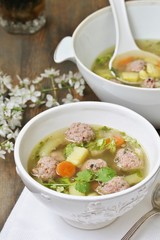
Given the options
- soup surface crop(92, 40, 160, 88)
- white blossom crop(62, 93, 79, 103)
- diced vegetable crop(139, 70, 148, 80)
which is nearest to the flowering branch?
white blossom crop(62, 93, 79, 103)

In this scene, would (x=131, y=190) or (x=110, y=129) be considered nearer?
(x=131, y=190)

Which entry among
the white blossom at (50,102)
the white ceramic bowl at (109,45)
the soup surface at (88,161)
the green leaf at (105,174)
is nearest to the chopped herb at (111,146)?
the soup surface at (88,161)

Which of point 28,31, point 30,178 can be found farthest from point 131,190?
point 28,31

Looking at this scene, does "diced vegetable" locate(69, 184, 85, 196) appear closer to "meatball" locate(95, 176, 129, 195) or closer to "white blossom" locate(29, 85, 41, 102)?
"meatball" locate(95, 176, 129, 195)

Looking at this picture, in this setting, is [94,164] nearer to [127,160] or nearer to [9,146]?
[127,160]

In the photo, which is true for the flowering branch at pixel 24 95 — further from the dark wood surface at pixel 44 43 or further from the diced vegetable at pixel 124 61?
the diced vegetable at pixel 124 61

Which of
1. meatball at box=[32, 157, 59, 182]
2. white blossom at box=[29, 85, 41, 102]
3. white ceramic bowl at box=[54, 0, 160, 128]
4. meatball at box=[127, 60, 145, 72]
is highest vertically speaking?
meatball at box=[32, 157, 59, 182]

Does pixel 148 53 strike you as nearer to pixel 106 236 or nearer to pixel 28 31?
pixel 28 31
